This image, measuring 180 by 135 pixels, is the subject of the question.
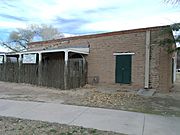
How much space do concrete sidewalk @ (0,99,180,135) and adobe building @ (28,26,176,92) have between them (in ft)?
24.7

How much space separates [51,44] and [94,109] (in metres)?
16.1

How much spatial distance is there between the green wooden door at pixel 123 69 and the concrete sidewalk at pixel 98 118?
28.5 ft

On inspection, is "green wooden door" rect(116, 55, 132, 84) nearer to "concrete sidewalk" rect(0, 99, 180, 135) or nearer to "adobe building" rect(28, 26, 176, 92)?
"adobe building" rect(28, 26, 176, 92)

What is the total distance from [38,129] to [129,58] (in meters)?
11.9

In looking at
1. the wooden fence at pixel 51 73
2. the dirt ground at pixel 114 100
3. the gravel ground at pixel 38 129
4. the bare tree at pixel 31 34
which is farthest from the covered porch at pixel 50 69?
the bare tree at pixel 31 34

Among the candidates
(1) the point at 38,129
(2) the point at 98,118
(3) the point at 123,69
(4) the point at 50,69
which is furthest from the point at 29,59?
(1) the point at 38,129

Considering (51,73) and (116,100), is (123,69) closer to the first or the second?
(51,73)

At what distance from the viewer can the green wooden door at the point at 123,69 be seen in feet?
57.0

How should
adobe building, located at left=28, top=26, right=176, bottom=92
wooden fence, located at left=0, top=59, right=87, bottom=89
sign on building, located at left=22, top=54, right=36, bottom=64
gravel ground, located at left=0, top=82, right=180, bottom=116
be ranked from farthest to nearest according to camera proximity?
sign on building, located at left=22, top=54, right=36, bottom=64 < wooden fence, located at left=0, top=59, right=87, bottom=89 < adobe building, located at left=28, top=26, right=176, bottom=92 < gravel ground, located at left=0, top=82, right=180, bottom=116

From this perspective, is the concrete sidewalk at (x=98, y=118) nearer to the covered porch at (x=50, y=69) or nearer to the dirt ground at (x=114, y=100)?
the dirt ground at (x=114, y=100)

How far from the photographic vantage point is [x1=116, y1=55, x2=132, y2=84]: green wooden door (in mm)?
17359

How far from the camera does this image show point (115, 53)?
59.3 feet

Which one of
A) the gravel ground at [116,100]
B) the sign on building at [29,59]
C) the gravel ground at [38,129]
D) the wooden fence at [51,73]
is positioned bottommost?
the gravel ground at [38,129]

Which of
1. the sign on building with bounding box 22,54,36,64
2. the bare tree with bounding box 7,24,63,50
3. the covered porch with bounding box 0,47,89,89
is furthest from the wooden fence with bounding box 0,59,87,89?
the bare tree with bounding box 7,24,63,50
